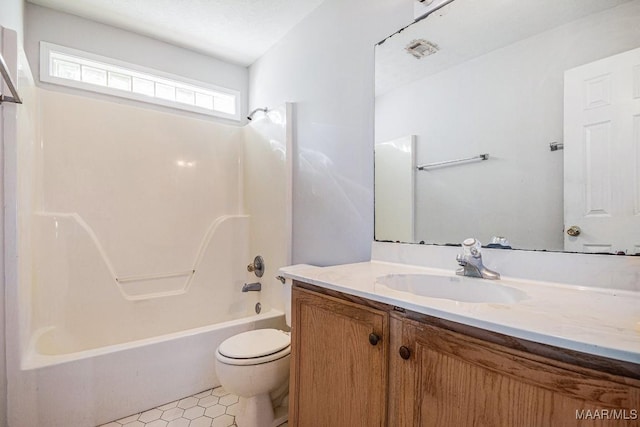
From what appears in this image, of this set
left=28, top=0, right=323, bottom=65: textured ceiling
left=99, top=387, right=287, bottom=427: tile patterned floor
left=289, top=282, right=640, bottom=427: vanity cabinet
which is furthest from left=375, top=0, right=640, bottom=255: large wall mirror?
left=99, top=387, right=287, bottom=427: tile patterned floor

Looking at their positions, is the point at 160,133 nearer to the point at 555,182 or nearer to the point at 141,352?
the point at 141,352

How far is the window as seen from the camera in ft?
6.89

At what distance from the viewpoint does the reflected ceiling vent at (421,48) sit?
4.67 feet

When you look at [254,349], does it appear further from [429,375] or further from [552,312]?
[552,312]

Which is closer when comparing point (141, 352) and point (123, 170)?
point (141, 352)

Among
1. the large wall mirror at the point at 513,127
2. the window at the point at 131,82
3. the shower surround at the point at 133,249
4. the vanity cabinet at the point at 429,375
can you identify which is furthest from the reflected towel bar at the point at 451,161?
the window at the point at 131,82

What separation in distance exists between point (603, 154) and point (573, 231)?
0.25 metres

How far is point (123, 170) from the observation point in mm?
2242

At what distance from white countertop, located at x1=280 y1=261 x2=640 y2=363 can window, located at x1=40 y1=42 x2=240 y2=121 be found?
2215mm

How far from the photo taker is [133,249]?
2258 mm

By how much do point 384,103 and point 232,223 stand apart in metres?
1.62

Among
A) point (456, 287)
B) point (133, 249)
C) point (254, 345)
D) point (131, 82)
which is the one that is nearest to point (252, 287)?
point (254, 345)

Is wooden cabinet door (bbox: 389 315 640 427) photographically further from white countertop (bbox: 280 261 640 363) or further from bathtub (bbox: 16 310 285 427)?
bathtub (bbox: 16 310 285 427)

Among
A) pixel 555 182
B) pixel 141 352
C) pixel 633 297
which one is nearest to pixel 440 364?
pixel 633 297
